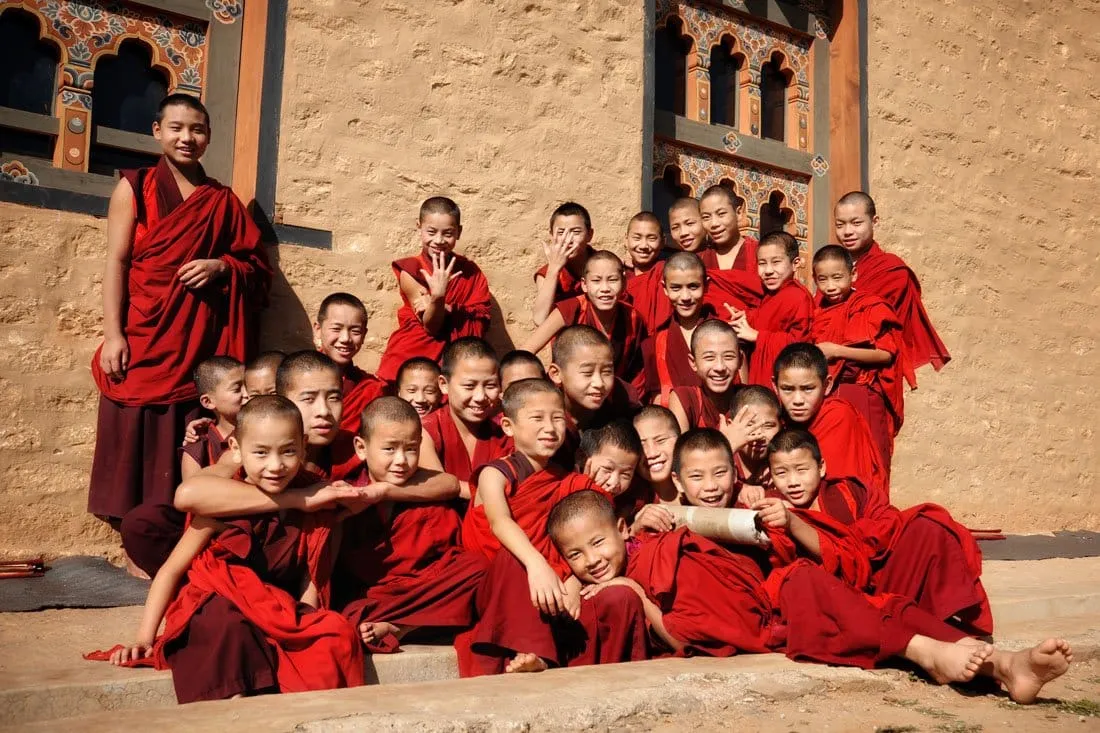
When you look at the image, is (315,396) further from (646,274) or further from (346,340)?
(646,274)

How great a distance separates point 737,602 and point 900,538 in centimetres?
58

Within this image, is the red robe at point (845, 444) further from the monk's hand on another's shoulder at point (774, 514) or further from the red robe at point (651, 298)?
the red robe at point (651, 298)

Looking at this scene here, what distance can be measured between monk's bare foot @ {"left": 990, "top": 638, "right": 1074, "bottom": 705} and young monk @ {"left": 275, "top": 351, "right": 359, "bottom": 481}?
1924mm

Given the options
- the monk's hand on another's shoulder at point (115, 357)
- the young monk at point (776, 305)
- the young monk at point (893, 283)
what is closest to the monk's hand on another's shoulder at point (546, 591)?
the young monk at point (776, 305)

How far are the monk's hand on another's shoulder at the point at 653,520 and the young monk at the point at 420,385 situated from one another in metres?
0.92

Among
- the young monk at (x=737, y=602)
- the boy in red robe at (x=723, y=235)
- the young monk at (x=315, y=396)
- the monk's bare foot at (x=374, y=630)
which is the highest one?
the boy in red robe at (x=723, y=235)

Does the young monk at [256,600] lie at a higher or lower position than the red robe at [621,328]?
lower

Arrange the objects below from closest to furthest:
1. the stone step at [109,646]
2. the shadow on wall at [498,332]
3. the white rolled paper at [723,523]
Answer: the stone step at [109,646] → the white rolled paper at [723,523] → the shadow on wall at [498,332]

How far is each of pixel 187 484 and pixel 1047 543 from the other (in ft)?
16.8

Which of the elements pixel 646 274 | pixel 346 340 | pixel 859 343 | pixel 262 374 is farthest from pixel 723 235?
pixel 262 374

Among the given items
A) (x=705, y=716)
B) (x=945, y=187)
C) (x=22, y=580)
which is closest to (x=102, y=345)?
(x=22, y=580)

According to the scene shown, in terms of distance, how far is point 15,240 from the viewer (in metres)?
4.04

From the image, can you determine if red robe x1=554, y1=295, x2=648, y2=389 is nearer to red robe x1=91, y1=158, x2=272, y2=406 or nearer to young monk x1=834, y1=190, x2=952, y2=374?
young monk x1=834, y1=190, x2=952, y2=374

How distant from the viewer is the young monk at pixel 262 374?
364cm
